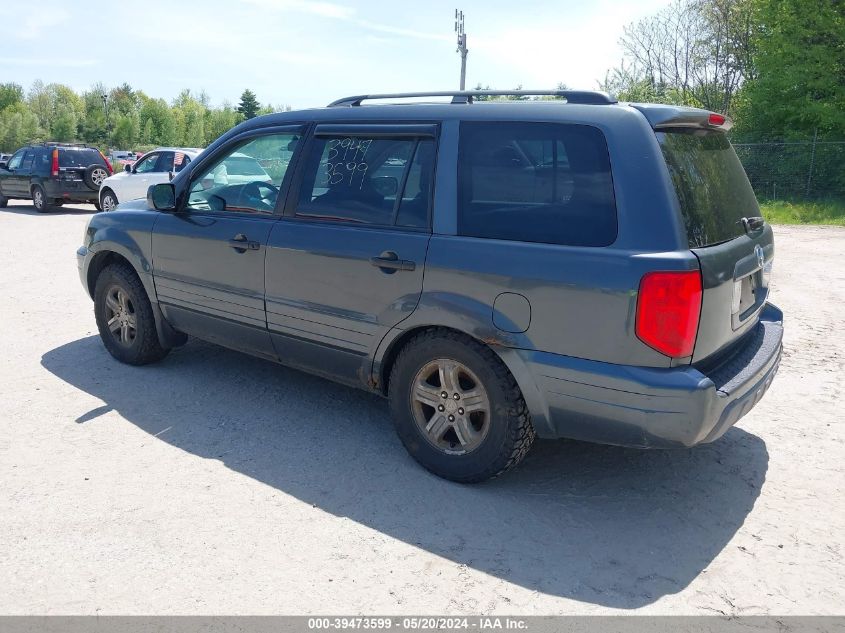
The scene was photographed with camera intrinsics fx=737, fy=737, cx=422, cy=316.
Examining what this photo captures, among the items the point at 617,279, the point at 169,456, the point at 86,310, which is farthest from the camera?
the point at 86,310

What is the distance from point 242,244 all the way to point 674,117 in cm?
259

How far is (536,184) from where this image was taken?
3.47 m

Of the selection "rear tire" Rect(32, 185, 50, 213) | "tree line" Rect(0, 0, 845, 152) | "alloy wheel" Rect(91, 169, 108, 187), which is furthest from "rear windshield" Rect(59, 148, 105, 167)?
"tree line" Rect(0, 0, 845, 152)

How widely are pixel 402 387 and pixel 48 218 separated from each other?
644 inches

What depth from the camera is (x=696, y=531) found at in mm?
3424

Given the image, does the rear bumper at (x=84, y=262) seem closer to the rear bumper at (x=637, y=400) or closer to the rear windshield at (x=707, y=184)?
the rear bumper at (x=637, y=400)

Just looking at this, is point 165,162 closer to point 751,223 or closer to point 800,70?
point 751,223

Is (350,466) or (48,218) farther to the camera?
(48,218)

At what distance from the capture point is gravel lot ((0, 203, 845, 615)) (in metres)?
2.91

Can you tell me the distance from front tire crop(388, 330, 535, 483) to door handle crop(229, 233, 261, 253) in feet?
4.07

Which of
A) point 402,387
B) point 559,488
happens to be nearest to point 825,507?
point 559,488

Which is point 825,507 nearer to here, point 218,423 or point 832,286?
point 218,423

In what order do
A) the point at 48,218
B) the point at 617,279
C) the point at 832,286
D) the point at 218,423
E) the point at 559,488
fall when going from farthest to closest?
the point at 48,218
the point at 832,286
the point at 218,423
the point at 559,488
the point at 617,279

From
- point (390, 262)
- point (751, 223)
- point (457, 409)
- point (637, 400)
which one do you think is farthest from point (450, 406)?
point (751, 223)
